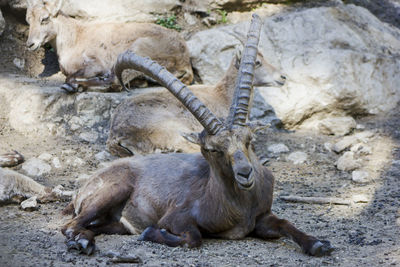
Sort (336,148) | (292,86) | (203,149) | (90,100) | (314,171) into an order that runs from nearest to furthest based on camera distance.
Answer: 1. (203,149)
2. (314,171)
3. (336,148)
4. (90,100)
5. (292,86)

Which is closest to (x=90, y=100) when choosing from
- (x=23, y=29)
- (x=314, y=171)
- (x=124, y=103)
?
(x=124, y=103)

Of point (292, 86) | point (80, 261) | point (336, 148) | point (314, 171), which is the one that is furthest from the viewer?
point (292, 86)

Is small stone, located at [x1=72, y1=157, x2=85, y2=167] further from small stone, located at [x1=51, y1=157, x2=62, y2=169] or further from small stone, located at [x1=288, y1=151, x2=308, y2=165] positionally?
small stone, located at [x1=288, y1=151, x2=308, y2=165]

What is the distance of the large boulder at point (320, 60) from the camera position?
982 cm

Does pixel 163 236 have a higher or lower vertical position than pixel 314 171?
higher

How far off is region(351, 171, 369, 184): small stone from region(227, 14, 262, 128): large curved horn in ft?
9.18

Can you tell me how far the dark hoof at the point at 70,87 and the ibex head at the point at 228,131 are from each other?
461cm

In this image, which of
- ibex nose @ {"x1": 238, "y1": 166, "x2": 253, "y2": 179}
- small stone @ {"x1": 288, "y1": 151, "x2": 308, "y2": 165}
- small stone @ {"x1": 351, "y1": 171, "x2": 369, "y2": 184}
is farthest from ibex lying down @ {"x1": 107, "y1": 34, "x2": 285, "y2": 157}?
ibex nose @ {"x1": 238, "y1": 166, "x2": 253, "y2": 179}

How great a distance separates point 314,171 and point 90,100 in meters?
3.79

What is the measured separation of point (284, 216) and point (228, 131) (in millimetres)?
1609

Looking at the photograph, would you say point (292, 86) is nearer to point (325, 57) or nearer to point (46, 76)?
point (325, 57)

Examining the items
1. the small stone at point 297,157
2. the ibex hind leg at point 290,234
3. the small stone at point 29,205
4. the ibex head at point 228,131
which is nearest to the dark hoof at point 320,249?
the ibex hind leg at point 290,234

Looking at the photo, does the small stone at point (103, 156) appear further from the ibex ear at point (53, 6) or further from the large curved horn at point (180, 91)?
the ibex ear at point (53, 6)

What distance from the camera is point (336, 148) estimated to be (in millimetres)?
8516
